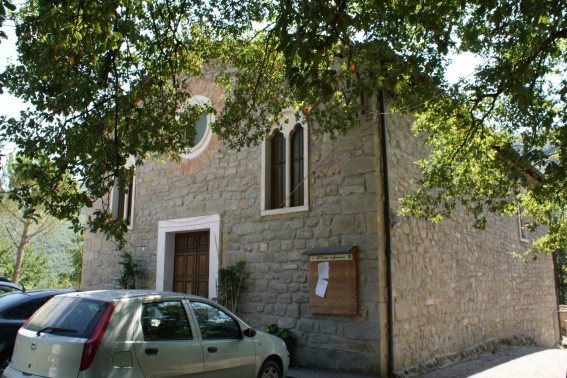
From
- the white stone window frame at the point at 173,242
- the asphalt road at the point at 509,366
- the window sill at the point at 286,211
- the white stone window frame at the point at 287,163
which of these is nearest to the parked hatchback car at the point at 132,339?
the window sill at the point at 286,211

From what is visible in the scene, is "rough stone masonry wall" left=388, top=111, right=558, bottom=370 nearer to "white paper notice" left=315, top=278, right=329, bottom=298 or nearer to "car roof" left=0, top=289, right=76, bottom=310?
"white paper notice" left=315, top=278, right=329, bottom=298

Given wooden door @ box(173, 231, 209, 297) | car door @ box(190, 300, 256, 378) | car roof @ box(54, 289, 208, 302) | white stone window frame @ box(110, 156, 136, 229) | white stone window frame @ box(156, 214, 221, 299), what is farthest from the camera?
white stone window frame @ box(110, 156, 136, 229)

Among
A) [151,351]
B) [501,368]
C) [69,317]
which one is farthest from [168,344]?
[501,368]

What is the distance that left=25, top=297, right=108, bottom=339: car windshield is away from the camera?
4.68 metres

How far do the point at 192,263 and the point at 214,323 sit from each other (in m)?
5.76

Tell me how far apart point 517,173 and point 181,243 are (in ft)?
25.5

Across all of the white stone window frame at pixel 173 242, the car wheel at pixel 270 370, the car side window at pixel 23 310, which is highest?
the white stone window frame at pixel 173 242

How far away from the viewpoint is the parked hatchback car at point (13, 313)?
6.45m

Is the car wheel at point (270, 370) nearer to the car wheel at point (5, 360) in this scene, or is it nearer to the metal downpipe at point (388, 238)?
the metal downpipe at point (388, 238)

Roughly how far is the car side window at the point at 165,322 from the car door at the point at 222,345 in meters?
0.21

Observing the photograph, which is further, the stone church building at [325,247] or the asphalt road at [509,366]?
the asphalt road at [509,366]

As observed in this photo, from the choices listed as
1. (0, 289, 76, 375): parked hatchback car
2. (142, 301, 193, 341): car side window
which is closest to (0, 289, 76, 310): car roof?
(0, 289, 76, 375): parked hatchback car

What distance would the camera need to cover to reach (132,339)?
4.73m

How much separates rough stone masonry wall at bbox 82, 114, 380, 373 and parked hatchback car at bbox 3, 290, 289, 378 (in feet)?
8.84
